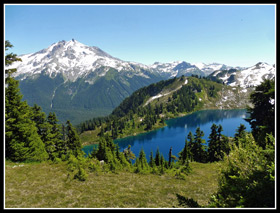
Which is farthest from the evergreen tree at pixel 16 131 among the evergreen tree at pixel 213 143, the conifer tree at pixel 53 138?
the evergreen tree at pixel 213 143

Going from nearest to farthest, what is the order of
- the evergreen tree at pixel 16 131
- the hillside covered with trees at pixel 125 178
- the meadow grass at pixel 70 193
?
the hillside covered with trees at pixel 125 178 → the meadow grass at pixel 70 193 → the evergreen tree at pixel 16 131

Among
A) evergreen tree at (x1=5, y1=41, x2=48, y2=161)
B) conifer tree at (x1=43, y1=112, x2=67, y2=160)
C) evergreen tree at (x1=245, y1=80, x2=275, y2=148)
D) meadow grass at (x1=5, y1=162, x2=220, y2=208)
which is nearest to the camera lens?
meadow grass at (x1=5, y1=162, x2=220, y2=208)

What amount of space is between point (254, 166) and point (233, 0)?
34.8ft

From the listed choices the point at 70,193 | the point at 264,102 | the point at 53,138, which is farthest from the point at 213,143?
the point at 70,193

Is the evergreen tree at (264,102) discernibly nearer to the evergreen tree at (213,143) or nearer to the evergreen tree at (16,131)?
the evergreen tree at (213,143)

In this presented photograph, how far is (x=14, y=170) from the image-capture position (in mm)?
20203

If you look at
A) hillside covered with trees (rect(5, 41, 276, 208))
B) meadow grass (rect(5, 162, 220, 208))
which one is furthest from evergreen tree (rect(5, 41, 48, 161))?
meadow grass (rect(5, 162, 220, 208))

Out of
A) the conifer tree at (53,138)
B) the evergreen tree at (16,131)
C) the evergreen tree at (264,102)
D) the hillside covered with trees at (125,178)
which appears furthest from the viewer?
the conifer tree at (53,138)

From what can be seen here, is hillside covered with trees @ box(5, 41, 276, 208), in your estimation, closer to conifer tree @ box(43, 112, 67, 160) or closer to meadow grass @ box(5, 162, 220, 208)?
meadow grass @ box(5, 162, 220, 208)

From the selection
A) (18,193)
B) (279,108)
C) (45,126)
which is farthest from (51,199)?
(45,126)

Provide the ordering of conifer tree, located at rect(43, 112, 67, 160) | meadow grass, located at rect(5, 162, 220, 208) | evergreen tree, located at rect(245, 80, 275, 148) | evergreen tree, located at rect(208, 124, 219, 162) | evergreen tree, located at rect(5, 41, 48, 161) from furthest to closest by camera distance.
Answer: evergreen tree, located at rect(208, 124, 219, 162)
conifer tree, located at rect(43, 112, 67, 160)
evergreen tree, located at rect(245, 80, 275, 148)
evergreen tree, located at rect(5, 41, 48, 161)
meadow grass, located at rect(5, 162, 220, 208)

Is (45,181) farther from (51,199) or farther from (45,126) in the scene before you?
(45,126)

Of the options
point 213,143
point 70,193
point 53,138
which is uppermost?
point 53,138

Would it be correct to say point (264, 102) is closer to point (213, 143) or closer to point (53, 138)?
point (213, 143)
